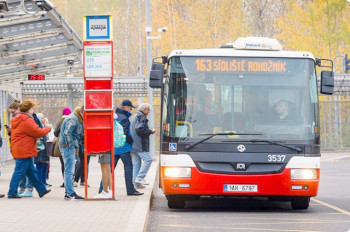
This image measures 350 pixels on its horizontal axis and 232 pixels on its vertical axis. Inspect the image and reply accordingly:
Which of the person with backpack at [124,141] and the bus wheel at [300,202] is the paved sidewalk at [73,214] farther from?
the bus wheel at [300,202]

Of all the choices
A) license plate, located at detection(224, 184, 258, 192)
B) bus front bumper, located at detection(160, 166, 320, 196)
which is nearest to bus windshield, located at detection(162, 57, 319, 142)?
bus front bumper, located at detection(160, 166, 320, 196)

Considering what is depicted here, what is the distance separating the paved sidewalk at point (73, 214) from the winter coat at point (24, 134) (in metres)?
0.83

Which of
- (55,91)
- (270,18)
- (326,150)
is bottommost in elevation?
(326,150)

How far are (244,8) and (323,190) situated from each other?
57894mm

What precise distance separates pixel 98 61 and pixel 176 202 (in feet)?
8.98

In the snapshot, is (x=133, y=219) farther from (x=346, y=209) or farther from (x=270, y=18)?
(x=270, y=18)

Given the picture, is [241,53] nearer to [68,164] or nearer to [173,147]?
[173,147]

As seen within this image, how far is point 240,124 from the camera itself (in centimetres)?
1554

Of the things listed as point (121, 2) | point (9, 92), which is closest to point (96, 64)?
point (9, 92)

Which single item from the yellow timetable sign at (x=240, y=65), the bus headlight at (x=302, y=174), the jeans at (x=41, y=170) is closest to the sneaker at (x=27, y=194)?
the jeans at (x=41, y=170)

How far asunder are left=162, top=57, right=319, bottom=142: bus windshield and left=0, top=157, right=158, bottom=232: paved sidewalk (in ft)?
5.24

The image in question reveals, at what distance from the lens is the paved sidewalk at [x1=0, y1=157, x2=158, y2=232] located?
11562 mm

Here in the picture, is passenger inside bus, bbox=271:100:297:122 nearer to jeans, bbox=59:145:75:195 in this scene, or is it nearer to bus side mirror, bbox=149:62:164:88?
bus side mirror, bbox=149:62:164:88

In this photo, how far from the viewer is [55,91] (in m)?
46.3
